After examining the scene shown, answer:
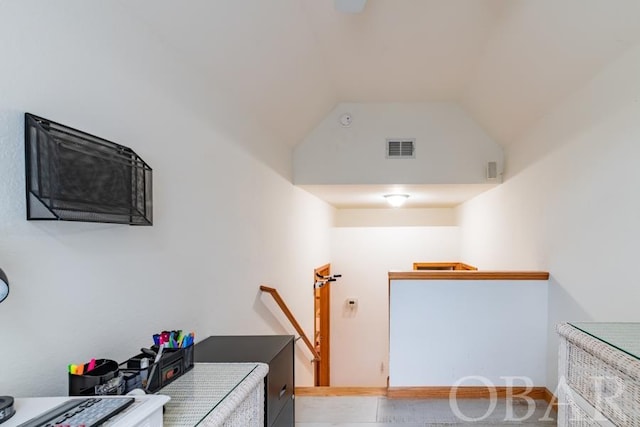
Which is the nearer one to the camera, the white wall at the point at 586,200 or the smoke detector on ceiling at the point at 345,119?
the white wall at the point at 586,200

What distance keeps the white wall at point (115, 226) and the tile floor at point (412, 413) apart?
93 cm

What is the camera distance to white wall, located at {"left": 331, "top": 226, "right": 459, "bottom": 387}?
620 centimetres

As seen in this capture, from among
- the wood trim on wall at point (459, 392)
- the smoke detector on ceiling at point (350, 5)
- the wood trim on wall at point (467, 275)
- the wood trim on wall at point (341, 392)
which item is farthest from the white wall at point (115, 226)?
the wood trim on wall at point (459, 392)

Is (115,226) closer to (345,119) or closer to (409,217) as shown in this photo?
(345,119)

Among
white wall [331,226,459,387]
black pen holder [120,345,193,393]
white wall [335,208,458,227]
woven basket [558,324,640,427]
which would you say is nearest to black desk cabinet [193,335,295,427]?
black pen holder [120,345,193,393]

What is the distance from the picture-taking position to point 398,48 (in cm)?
282

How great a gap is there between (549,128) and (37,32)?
314 cm

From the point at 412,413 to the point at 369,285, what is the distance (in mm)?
3558

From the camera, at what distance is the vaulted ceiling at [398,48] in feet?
6.12

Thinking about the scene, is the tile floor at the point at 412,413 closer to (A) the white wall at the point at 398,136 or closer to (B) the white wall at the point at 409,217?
(A) the white wall at the point at 398,136

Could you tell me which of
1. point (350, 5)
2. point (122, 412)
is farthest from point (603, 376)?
point (350, 5)

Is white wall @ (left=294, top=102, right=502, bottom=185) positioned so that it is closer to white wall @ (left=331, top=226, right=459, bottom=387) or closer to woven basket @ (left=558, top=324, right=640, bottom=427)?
white wall @ (left=331, top=226, right=459, bottom=387)

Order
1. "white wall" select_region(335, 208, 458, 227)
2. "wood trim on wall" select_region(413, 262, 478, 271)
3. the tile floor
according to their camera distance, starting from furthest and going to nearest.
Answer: "white wall" select_region(335, 208, 458, 227) < "wood trim on wall" select_region(413, 262, 478, 271) < the tile floor

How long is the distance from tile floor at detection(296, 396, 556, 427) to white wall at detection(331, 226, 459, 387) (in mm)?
3272
